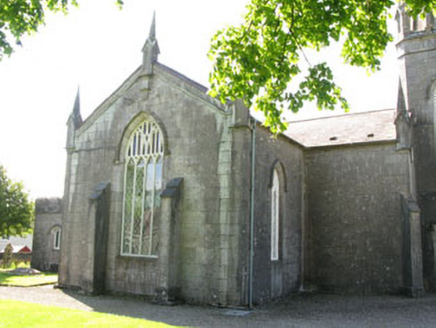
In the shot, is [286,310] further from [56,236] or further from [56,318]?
[56,236]

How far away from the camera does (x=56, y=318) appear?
11.9 m

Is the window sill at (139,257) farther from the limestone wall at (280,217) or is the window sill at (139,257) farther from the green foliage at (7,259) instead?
the green foliage at (7,259)

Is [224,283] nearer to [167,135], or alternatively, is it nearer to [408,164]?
[167,135]

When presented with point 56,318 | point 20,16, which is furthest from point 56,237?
point 20,16

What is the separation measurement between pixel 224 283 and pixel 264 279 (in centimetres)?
215

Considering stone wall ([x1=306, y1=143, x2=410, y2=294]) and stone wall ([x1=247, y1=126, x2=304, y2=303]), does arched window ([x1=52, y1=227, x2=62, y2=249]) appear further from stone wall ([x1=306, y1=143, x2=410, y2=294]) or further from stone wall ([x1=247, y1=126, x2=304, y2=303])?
stone wall ([x1=306, y1=143, x2=410, y2=294])

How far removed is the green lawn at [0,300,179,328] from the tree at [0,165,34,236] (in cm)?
2266

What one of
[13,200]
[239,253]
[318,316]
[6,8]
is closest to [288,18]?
[6,8]

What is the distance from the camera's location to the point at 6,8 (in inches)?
346

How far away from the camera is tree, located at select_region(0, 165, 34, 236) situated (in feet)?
112

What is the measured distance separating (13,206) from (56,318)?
25562 mm

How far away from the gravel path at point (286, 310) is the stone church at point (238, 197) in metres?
0.80

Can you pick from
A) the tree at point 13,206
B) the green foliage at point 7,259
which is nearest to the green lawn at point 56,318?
the green foliage at point 7,259

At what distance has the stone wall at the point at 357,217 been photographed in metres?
18.8
